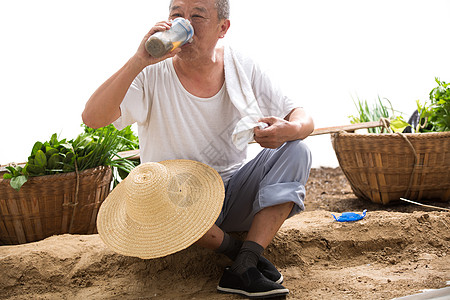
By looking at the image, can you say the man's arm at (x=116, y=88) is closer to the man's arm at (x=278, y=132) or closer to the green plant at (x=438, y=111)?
the man's arm at (x=278, y=132)

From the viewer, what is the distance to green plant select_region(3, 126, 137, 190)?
8.30 feet

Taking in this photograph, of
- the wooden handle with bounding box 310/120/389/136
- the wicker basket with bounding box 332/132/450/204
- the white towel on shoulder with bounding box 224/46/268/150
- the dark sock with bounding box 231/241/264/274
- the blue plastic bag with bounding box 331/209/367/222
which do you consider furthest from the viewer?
the wooden handle with bounding box 310/120/389/136

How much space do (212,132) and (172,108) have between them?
181 mm

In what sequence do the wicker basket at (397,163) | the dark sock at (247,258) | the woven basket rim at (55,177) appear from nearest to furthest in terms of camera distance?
the dark sock at (247,258) → the woven basket rim at (55,177) → the wicker basket at (397,163)

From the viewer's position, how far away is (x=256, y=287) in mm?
1559

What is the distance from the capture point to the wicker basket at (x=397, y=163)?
2.93 metres

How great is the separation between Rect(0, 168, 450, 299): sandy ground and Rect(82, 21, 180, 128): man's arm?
65cm

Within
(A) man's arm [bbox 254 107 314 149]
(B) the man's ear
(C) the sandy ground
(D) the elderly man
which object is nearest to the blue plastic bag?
(C) the sandy ground

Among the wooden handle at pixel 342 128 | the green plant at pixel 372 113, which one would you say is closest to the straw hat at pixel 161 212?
the wooden handle at pixel 342 128

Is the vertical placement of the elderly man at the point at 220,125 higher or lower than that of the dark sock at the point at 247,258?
higher

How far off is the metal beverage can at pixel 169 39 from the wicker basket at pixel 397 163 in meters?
1.74

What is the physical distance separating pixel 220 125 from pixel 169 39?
46cm

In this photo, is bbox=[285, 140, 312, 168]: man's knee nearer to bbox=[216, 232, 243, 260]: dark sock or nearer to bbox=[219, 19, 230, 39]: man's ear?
bbox=[216, 232, 243, 260]: dark sock

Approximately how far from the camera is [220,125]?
6.13ft
